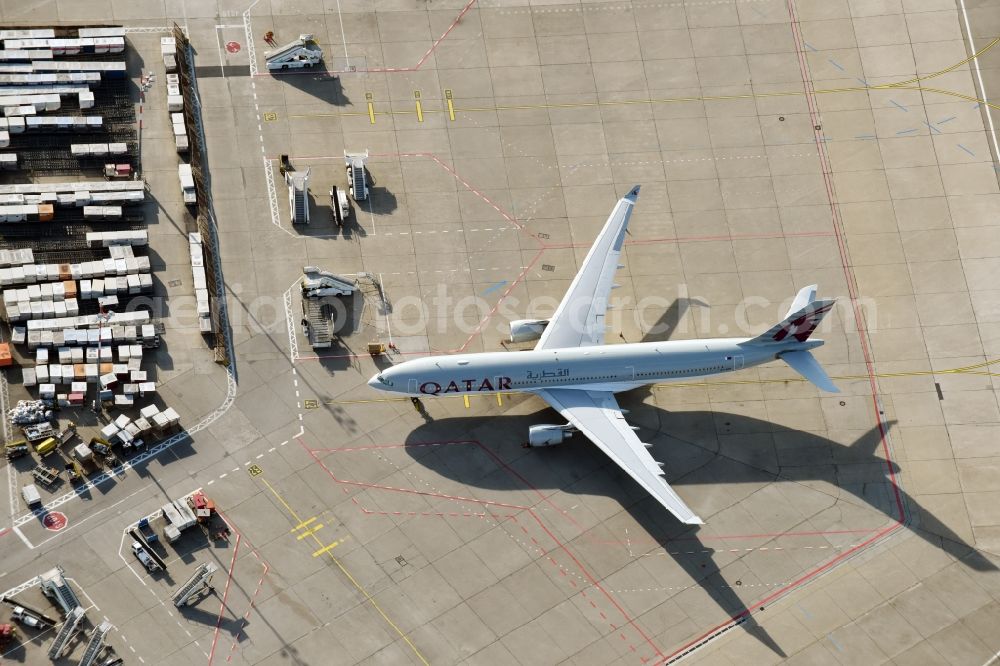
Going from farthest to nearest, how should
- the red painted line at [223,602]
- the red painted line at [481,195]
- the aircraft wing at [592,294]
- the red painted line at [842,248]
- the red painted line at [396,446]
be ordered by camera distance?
the red painted line at [481,195] → the red painted line at [842,248] → the aircraft wing at [592,294] → the red painted line at [396,446] → the red painted line at [223,602]

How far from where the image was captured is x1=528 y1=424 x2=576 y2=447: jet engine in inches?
4240

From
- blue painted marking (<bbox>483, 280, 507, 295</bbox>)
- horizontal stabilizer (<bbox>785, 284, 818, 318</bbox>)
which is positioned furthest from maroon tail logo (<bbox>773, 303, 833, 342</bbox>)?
blue painted marking (<bbox>483, 280, 507, 295</bbox>)

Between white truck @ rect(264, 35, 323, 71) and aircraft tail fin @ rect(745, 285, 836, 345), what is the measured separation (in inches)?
2230

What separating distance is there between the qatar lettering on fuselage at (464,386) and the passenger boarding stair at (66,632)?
35313 millimetres

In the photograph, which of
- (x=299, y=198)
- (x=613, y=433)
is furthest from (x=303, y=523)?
(x=299, y=198)

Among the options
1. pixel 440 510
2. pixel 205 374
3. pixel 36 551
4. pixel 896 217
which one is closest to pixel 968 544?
pixel 896 217

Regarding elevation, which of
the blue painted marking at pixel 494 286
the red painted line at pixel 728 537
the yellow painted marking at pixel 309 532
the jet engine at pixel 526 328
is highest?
the blue painted marking at pixel 494 286

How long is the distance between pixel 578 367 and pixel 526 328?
323 inches

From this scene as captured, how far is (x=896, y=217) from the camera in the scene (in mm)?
123438

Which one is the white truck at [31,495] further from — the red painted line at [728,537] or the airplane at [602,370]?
the red painted line at [728,537]

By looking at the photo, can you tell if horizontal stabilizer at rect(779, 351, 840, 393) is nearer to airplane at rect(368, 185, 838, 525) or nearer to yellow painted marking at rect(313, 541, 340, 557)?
airplane at rect(368, 185, 838, 525)

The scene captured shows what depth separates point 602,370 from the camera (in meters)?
107

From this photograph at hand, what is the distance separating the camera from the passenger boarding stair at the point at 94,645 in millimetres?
96375

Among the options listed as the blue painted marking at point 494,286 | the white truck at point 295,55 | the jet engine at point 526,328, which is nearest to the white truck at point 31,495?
the jet engine at point 526,328
